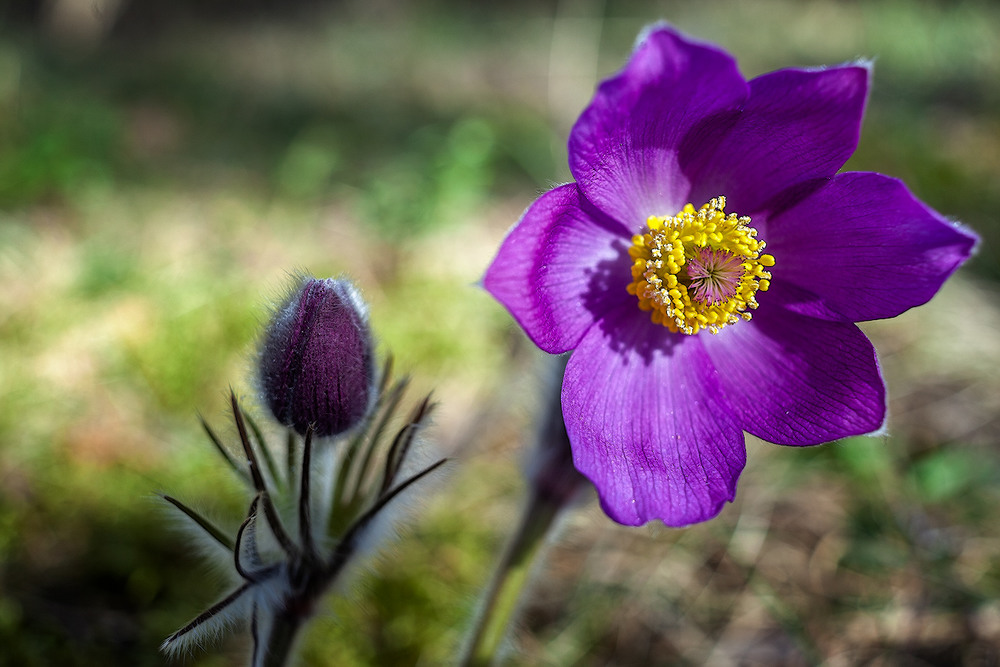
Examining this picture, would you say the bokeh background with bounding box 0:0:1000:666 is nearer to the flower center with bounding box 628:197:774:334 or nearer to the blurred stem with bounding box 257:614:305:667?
the blurred stem with bounding box 257:614:305:667

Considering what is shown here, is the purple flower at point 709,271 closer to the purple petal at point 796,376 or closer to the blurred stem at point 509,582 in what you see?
the purple petal at point 796,376

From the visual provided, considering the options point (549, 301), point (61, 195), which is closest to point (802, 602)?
point (549, 301)

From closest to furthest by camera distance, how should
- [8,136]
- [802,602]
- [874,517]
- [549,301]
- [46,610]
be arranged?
1. [549,301]
2. [46,610]
3. [802,602]
4. [874,517]
5. [8,136]

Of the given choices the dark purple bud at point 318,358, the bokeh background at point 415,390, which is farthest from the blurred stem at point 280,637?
the dark purple bud at point 318,358

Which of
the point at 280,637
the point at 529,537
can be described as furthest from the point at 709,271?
the point at 280,637

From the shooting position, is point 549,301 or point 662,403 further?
point 662,403

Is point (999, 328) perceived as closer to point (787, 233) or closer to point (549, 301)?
point (787, 233)
